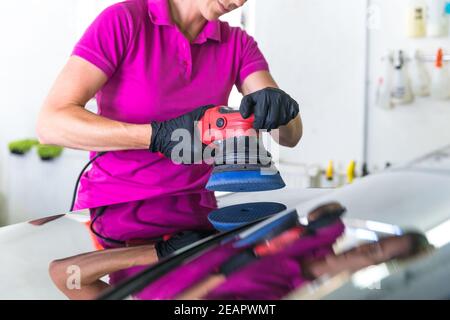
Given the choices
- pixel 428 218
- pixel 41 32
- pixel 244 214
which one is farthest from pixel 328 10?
pixel 428 218

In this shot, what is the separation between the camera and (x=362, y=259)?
50 centimetres

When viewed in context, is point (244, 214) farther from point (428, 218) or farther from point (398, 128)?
point (398, 128)

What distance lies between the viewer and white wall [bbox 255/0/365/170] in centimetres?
252

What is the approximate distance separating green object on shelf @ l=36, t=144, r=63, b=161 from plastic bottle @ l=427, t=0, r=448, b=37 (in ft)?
6.61

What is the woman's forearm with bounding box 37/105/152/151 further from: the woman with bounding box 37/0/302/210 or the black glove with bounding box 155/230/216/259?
the black glove with bounding box 155/230/216/259

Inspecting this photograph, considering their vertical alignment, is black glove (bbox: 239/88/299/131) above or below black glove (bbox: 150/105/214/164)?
above

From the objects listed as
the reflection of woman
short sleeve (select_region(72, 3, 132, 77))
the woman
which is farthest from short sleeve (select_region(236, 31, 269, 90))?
the reflection of woman

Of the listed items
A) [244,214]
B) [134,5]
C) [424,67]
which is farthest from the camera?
[424,67]

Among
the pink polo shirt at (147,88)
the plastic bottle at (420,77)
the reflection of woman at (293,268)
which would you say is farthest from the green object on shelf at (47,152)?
the reflection of woman at (293,268)

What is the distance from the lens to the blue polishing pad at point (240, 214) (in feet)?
2.40

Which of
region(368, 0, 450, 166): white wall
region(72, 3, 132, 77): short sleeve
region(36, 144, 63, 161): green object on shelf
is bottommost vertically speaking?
region(36, 144, 63, 161): green object on shelf

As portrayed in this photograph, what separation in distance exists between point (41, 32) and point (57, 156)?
2.30 ft

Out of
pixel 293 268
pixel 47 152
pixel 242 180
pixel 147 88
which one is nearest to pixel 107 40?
pixel 147 88

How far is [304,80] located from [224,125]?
6.08 ft
